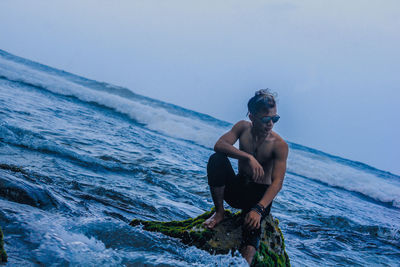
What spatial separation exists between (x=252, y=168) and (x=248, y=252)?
0.80 meters

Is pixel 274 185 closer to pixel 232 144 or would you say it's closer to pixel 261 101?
pixel 232 144

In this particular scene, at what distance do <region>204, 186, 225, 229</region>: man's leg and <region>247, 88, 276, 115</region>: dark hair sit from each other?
89 centimetres

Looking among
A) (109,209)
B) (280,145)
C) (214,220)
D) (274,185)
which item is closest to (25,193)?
(109,209)

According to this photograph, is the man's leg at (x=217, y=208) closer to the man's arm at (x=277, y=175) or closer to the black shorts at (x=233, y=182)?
the black shorts at (x=233, y=182)

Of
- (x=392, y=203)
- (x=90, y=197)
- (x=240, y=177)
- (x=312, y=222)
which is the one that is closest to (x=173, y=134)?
(x=392, y=203)

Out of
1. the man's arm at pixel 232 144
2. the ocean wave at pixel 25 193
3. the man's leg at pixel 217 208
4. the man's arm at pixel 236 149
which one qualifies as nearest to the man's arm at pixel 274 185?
the man's arm at pixel 236 149

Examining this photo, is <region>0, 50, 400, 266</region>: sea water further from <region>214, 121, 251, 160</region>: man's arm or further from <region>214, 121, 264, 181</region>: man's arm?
<region>214, 121, 251, 160</region>: man's arm

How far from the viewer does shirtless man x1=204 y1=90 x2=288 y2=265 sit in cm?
324

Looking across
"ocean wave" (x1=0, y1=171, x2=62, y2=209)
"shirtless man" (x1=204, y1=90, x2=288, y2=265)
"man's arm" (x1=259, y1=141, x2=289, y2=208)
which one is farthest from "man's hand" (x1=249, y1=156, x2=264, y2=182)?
"ocean wave" (x1=0, y1=171, x2=62, y2=209)

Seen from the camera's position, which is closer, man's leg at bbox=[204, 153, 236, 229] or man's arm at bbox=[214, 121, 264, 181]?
man's arm at bbox=[214, 121, 264, 181]

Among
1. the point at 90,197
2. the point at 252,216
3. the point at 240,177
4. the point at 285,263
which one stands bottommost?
the point at 90,197

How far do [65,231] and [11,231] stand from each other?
1.51 feet

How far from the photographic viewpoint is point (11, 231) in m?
2.74

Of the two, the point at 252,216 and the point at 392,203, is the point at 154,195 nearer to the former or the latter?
the point at 252,216
